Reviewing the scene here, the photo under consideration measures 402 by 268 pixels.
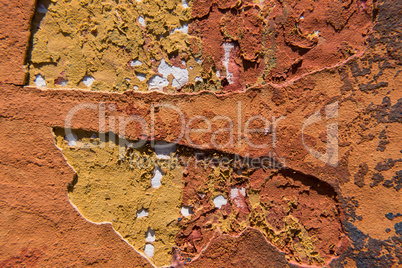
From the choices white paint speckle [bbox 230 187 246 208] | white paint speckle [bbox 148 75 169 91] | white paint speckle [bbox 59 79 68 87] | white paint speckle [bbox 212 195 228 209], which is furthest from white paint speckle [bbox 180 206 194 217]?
white paint speckle [bbox 59 79 68 87]

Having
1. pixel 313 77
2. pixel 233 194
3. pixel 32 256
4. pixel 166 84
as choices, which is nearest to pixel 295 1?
pixel 313 77

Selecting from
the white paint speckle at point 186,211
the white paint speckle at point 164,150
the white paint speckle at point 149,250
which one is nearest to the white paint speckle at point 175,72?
the white paint speckle at point 164,150

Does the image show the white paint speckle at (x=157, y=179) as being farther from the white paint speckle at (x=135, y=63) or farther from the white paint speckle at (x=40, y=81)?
the white paint speckle at (x=40, y=81)

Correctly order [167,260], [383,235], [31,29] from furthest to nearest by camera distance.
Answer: [167,260]
[31,29]
[383,235]

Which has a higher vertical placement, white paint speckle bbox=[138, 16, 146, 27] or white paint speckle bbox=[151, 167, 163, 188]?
white paint speckle bbox=[138, 16, 146, 27]

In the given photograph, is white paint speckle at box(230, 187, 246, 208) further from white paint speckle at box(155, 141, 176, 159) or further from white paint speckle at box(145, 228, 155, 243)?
white paint speckle at box(145, 228, 155, 243)

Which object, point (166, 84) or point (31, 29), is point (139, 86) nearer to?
point (166, 84)

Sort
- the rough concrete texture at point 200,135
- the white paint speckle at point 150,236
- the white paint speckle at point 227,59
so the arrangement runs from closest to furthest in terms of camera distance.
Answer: the rough concrete texture at point 200,135 → the white paint speckle at point 227,59 → the white paint speckle at point 150,236
